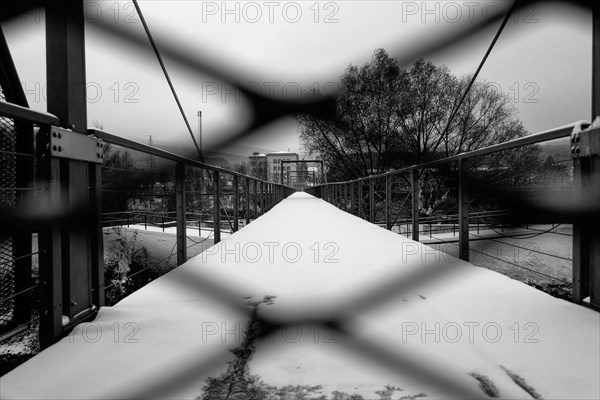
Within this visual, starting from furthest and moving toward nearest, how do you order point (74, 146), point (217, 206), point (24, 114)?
point (217, 206)
point (74, 146)
point (24, 114)

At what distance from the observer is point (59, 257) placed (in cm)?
107

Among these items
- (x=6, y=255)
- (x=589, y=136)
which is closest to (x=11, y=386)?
(x=6, y=255)

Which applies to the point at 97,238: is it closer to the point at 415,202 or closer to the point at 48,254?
the point at 48,254

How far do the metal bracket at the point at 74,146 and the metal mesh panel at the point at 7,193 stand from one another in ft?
0.84

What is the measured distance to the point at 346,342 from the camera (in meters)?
0.96

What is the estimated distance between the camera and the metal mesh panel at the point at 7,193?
1242 mm

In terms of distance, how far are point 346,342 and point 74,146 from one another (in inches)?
37.9

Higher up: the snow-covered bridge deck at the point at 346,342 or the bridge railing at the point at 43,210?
the bridge railing at the point at 43,210

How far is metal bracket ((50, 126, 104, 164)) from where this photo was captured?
103 centimetres

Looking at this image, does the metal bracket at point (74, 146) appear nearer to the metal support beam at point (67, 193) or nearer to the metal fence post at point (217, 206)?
the metal support beam at point (67, 193)

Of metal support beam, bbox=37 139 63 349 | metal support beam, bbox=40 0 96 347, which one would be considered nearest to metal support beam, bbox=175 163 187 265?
metal support beam, bbox=40 0 96 347

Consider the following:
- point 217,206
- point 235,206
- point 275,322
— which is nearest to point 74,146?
point 275,322

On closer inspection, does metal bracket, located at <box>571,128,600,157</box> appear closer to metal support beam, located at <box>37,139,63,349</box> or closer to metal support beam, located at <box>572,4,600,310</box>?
metal support beam, located at <box>572,4,600,310</box>

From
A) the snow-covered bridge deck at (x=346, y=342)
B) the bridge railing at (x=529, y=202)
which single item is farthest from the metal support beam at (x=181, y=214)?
the bridge railing at (x=529, y=202)
